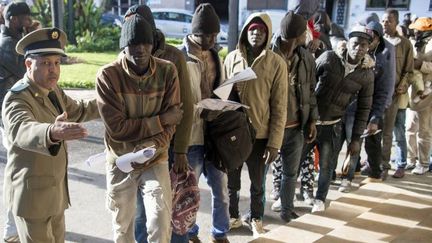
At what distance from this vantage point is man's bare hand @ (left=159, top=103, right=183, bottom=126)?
2.79 m

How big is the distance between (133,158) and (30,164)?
57 centimetres

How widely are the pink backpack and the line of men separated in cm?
9

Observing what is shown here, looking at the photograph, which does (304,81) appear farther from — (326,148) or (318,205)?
(318,205)

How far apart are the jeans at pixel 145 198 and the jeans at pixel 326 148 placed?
6.52 ft

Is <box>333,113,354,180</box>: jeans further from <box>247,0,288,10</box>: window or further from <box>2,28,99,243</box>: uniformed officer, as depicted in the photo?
<box>247,0,288,10</box>: window

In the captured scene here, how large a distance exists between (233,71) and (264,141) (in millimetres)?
643

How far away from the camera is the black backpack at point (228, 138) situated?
3.42 m

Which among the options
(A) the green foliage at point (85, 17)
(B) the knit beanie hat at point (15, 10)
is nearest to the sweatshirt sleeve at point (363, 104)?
(B) the knit beanie hat at point (15, 10)

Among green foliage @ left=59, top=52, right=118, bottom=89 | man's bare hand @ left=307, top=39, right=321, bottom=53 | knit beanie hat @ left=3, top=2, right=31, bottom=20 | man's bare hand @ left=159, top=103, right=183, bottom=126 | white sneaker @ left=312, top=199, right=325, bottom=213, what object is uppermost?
knit beanie hat @ left=3, top=2, right=31, bottom=20

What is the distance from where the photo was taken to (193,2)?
2828 cm

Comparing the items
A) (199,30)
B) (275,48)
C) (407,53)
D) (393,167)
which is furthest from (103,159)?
(393,167)

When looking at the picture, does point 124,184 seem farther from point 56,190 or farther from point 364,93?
point 364,93

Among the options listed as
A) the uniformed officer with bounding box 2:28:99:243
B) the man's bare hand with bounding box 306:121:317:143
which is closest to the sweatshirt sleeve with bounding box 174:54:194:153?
the uniformed officer with bounding box 2:28:99:243

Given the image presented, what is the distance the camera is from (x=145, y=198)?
286 centimetres
